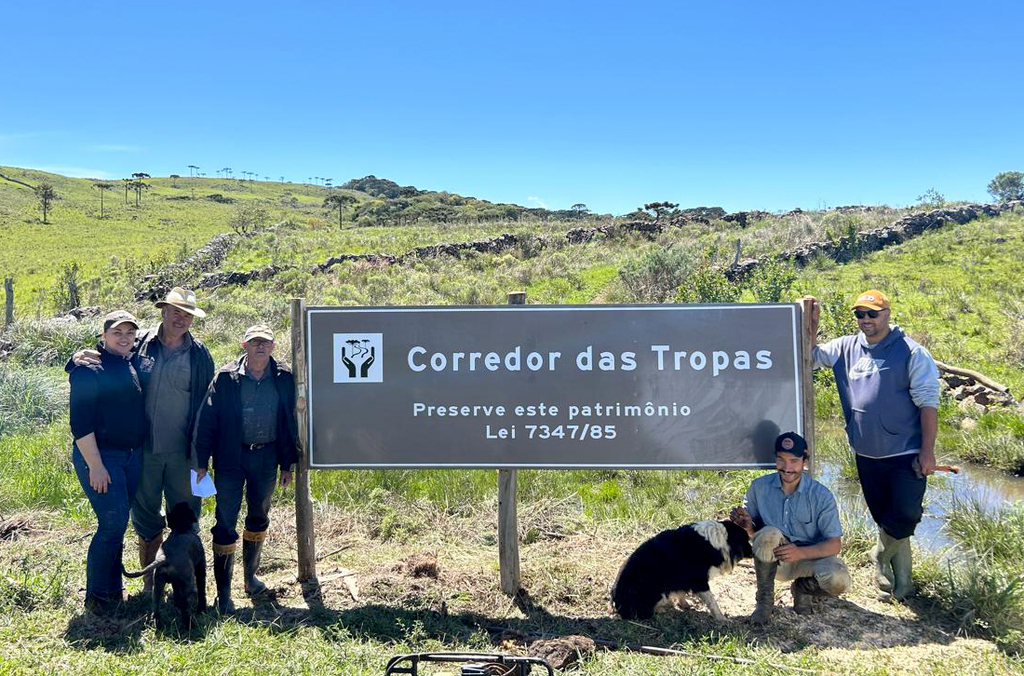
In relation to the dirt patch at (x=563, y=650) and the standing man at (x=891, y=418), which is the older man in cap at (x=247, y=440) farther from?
the standing man at (x=891, y=418)

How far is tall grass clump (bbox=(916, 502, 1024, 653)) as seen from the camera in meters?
3.80

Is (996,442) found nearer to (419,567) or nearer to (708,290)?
(708,290)

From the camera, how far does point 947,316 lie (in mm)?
13539

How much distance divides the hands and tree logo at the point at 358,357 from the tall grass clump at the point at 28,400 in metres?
5.56

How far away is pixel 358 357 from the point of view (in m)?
4.47

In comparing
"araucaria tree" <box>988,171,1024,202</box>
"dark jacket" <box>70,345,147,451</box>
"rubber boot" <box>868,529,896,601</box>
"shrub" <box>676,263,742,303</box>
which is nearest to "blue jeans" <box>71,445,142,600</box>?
"dark jacket" <box>70,345,147,451</box>

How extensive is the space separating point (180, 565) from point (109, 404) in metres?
1.01

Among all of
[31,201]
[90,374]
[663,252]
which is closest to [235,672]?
[90,374]

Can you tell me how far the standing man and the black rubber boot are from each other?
12.7 ft

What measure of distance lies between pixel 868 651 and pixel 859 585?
2.69 ft

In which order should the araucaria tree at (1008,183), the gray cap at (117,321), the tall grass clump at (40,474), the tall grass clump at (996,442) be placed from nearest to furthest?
the gray cap at (117,321), the tall grass clump at (40,474), the tall grass clump at (996,442), the araucaria tree at (1008,183)

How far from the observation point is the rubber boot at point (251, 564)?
4.42 m

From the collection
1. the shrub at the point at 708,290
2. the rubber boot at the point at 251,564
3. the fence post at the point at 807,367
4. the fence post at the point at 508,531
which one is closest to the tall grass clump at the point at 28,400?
the rubber boot at the point at 251,564

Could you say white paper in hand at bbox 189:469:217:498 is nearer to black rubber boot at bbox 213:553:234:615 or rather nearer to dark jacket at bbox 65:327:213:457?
dark jacket at bbox 65:327:213:457
